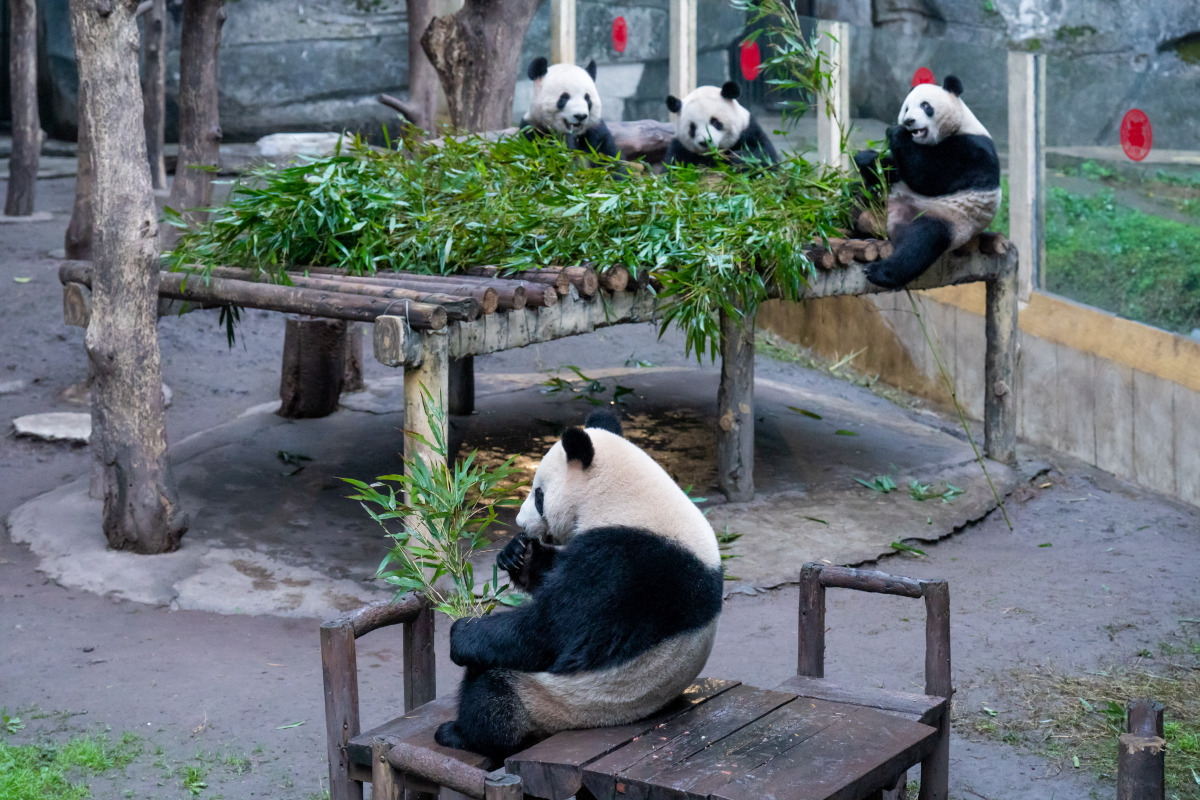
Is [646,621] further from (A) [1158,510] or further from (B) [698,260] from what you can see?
(A) [1158,510]

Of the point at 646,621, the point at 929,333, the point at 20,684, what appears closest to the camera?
the point at 646,621

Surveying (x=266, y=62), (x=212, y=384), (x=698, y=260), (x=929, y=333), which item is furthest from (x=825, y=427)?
(x=266, y=62)

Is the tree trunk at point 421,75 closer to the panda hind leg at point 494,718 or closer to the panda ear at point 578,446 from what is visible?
the panda ear at point 578,446

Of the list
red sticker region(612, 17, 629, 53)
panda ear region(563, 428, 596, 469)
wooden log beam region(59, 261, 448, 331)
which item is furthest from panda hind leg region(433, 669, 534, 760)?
red sticker region(612, 17, 629, 53)

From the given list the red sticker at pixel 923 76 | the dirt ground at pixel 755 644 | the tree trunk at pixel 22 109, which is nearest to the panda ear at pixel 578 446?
the dirt ground at pixel 755 644

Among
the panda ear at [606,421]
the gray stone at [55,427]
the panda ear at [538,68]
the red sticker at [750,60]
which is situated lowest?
the gray stone at [55,427]

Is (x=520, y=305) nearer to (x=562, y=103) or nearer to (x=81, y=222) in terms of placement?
(x=562, y=103)

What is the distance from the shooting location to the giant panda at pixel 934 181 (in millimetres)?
5727

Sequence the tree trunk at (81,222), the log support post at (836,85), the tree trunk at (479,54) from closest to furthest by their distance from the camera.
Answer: the tree trunk at (479,54), the tree trunk at (81,222), the log support post at (836,85)

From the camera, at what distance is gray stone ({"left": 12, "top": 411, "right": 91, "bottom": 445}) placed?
716cm

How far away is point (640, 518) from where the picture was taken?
244cm

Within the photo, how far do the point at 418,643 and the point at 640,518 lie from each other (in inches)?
32.7

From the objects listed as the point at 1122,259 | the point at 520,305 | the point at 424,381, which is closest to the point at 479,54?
the point at 520,305

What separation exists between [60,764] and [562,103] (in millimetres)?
4536
